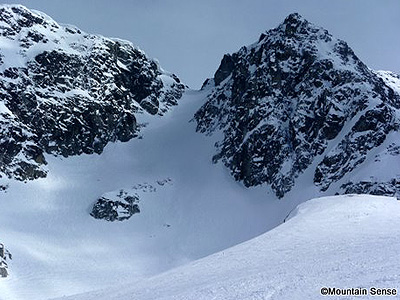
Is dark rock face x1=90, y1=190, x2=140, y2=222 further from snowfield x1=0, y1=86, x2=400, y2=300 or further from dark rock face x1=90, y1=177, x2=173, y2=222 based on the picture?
snowfield x1=0, y1=86, x2=400, y2=300

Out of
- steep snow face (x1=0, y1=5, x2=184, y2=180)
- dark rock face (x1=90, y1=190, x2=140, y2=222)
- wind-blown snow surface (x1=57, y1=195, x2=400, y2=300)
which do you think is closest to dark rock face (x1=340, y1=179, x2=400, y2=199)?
dark rock face (x1=90, y1=190, x2=140, y2=222)

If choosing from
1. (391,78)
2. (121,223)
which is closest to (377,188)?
(121,223)

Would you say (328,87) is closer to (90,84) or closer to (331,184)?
(331,184)

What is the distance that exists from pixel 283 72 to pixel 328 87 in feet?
47.8

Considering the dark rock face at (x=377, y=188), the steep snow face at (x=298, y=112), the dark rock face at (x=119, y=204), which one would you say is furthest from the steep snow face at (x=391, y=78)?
the dark rock face at (x=119, y=204)

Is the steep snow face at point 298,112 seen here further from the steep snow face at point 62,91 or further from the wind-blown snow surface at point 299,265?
the wind-blown snow surface at point 299,265

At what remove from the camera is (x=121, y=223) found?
96.2m

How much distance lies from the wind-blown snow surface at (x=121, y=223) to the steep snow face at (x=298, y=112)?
6.23 metres

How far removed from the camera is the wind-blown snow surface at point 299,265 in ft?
55.1

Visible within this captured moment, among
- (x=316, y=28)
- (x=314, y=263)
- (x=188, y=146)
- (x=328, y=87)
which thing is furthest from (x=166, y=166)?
(x=314, y=263)

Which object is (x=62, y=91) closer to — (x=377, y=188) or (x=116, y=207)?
(x=116, y=207)

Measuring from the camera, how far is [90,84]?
134 m

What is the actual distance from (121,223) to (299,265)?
78356 mm

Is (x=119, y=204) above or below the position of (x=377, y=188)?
above
